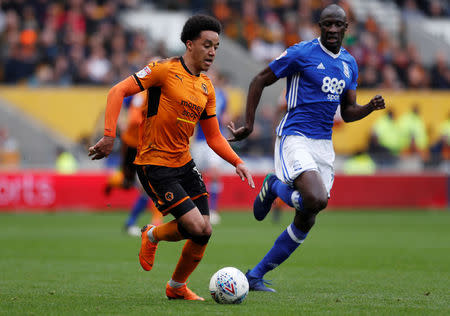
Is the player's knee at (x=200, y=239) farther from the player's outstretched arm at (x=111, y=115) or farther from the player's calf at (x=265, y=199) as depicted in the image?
the player's calf at (x=265, y=199)

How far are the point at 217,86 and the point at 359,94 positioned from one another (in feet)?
29.2

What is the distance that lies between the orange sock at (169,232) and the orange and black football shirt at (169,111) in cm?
51

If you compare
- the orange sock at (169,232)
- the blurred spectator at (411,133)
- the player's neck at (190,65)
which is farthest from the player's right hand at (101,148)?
the blurred spectator at (411,133)

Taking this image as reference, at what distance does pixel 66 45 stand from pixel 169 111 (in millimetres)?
16416

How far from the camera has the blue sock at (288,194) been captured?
732 centimetres

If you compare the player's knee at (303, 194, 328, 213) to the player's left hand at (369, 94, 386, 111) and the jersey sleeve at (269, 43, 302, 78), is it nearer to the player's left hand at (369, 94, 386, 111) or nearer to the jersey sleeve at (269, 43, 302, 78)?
the player's left hand at (369, 94, 386, 111)

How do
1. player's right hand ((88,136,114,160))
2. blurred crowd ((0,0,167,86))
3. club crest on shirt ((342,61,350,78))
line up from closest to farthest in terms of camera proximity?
player's right hand ((88,136,114,160)) → club crest on shirt ((342,61,350,78)) → blurred crowd ((0,0,167,86))

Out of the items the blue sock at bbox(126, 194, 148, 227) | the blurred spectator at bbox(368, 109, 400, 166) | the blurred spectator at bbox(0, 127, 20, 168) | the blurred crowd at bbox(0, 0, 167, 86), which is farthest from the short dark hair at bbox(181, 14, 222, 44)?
the blurred spectator at bbox(368, 109, 400, 166)

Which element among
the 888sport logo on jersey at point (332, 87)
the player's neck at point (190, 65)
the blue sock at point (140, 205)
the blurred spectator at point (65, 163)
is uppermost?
the player's neck at point (190, 65)

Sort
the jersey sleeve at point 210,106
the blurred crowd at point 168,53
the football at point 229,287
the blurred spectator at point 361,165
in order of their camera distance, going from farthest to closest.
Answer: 1. the blurred crowd at point 168,53
2. the blurred spectator at point 361,165
3. the jersey sleeve at point 210,106
4. the football at point 229,287

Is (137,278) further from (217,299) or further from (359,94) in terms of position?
(359,94)

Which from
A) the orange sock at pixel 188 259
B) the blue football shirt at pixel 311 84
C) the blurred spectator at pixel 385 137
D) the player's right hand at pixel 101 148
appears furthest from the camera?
the blurred spectator at pixel 385 137

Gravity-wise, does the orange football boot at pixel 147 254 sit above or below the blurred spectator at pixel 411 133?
above

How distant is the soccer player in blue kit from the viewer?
7508mm
